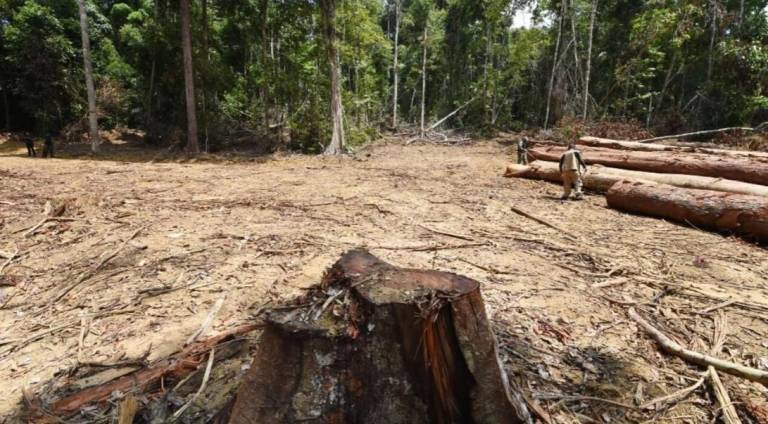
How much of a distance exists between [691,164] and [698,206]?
2626 mm

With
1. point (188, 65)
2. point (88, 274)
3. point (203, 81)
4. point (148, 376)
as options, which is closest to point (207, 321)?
point (148, 376)

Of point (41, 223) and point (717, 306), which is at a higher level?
point (41, 223)

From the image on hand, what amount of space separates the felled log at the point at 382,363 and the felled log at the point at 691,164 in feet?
27.5

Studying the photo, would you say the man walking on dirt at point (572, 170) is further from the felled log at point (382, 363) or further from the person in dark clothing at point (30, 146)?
the person in dark clothing at point (30, 146)

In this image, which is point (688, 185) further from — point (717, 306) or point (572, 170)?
point (717, 306)

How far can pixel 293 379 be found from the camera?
1.68 m

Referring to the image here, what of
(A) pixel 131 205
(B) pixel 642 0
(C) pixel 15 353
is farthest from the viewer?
(B) pixel 642 0

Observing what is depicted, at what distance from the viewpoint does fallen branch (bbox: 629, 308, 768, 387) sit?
2.06 metres

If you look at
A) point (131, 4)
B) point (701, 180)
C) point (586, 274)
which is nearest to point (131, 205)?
point (586, 274)

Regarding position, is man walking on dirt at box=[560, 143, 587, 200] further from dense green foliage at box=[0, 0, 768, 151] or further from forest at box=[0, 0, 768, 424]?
dense green foliage at box=[0, 0, 768, 151]

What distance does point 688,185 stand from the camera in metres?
7.30

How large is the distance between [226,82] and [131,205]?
14.3m

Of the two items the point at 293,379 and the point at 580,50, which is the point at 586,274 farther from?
the point at 580,50

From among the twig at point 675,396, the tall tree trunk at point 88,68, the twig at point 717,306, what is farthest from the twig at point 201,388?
the tall tree trunk at point 88,68
